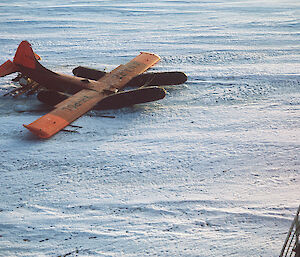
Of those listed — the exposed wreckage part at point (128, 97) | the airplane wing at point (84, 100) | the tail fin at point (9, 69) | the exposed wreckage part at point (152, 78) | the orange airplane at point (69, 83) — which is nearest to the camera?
→ the airplane wing at point (84, 100)

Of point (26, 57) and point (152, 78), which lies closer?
point (26, 57)

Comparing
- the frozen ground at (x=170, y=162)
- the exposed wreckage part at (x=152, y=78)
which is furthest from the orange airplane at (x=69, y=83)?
the frozen ground at (x=170, y=162)

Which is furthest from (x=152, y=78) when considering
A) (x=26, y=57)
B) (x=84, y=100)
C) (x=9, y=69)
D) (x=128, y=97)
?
(x=9, y=69)

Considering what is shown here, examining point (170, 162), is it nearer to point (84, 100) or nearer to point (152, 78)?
point (84, 100)

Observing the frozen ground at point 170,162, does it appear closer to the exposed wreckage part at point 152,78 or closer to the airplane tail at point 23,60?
the exposed wreckage part at point 152,78

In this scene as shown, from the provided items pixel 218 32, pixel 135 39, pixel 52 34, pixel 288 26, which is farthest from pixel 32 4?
pixel 288 26

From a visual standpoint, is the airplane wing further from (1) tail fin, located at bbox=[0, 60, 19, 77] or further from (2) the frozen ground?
(1) tail fin, located at bbox=[0, 60, 19, 77]

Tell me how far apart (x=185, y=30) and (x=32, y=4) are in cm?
808

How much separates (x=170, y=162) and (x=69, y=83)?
12.0ft

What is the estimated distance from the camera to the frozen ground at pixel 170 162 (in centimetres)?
545

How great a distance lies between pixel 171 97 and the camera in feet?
31.8

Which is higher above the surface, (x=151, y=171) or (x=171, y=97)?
(x=171, y=97)

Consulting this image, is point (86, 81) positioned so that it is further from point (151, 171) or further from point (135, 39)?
point (135, 39)

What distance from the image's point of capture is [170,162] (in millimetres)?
7145
